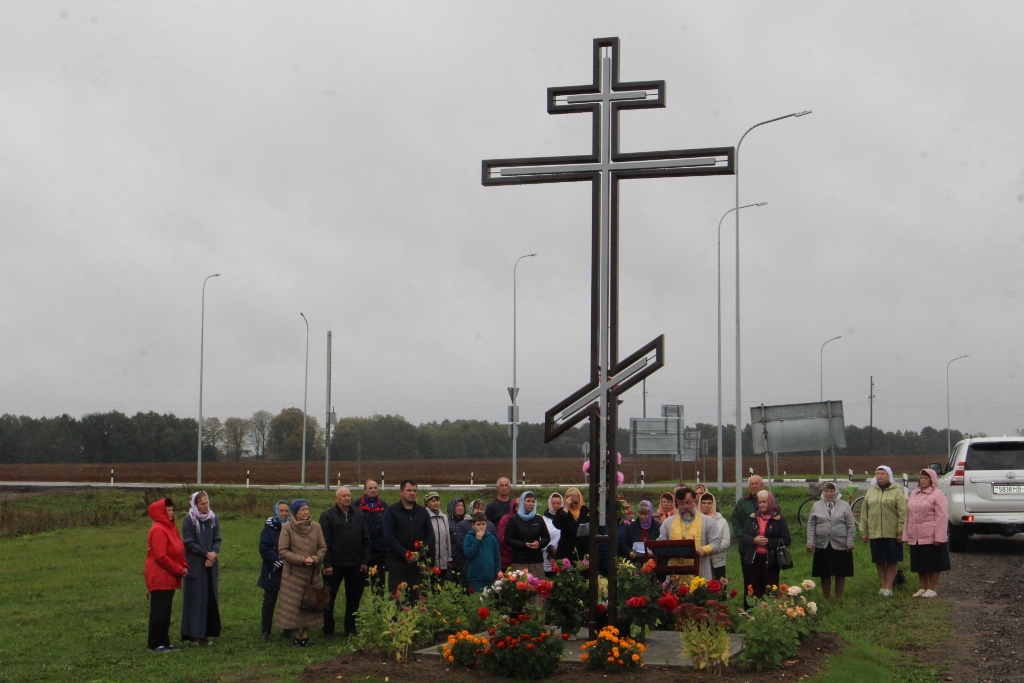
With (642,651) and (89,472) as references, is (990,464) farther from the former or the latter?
(89,472)

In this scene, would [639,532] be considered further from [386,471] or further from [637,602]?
[386,471]

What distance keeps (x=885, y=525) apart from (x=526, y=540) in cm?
519

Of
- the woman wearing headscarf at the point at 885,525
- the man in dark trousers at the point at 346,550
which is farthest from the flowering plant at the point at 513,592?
the woman wearing headscarf at the point at 885,525

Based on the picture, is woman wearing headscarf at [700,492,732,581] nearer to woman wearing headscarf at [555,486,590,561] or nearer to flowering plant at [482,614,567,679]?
woman wearing headscarf at [555,486,590,561]

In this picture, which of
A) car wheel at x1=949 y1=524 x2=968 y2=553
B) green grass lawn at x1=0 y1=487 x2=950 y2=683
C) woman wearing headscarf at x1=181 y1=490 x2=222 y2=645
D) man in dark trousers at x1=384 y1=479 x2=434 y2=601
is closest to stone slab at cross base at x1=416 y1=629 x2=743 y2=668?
green grass lawn at x1=0 y1=487 x2=950 y2=683

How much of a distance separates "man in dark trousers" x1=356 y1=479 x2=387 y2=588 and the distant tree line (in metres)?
57.6

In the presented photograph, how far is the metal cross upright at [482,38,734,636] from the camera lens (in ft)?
32.9

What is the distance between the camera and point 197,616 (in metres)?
12.0

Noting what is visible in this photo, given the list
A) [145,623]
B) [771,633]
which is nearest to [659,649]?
[771,633]

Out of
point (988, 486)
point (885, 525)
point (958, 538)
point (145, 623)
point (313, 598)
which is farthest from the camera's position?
point (958, 538)

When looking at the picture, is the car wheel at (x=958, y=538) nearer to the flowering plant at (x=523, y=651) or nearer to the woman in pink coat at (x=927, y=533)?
the woman in pink coat at (x=927, y=533)

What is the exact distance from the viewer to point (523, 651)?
346 inches

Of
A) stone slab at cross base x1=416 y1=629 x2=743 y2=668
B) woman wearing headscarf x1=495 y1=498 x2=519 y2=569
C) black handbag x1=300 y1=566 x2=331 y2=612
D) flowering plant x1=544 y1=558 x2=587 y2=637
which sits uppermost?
woman wearing headscarf x1=495 y1=498 x2=519 y2=569

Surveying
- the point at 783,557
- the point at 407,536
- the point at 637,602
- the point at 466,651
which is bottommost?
the point at 466,651
